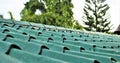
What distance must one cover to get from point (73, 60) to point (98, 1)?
37498mm

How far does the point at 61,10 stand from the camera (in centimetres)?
2962

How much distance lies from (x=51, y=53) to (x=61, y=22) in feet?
81.3

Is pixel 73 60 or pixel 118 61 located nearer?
pixel 73 60

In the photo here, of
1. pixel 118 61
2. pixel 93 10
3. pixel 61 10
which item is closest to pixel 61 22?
pixel 61 10

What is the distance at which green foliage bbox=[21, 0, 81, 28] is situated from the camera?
81.8 ft

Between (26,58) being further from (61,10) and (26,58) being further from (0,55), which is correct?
(61,10)

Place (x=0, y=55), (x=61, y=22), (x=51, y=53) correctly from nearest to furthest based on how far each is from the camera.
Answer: (x=0, y=55)
(x=51, y=53)
(x=61, y=22)

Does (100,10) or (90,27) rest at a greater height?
(100,10)

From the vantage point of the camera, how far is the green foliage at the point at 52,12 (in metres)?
24.9

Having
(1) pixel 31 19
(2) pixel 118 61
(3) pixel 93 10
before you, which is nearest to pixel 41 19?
(1) pixel 31 19

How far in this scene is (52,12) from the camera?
28609 mm

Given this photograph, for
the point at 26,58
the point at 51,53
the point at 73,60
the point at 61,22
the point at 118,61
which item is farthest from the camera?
the point at 61,22

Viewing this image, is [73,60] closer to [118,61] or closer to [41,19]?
[118,61]

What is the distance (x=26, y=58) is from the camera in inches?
72.9
